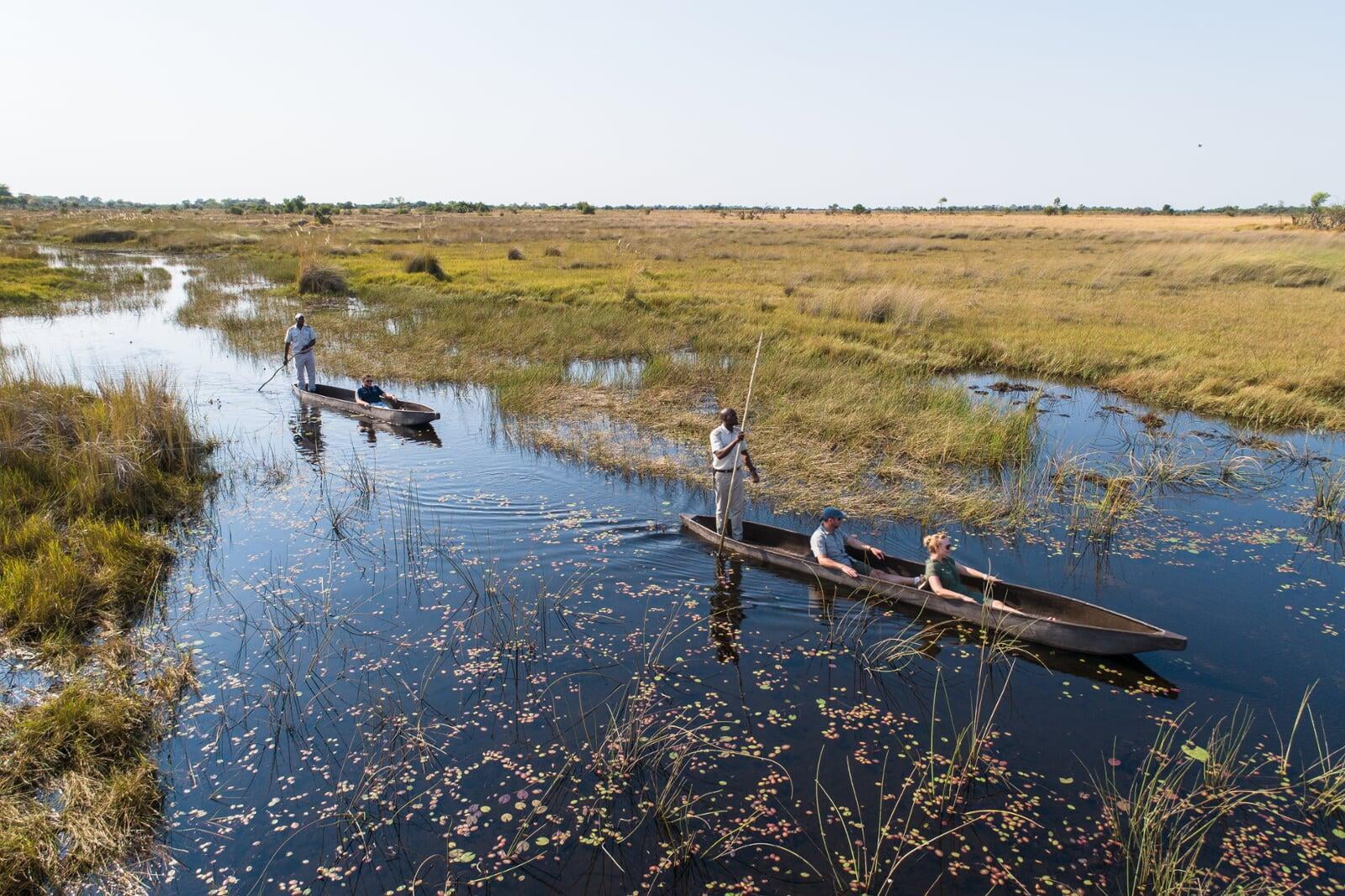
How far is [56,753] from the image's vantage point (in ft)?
21.5

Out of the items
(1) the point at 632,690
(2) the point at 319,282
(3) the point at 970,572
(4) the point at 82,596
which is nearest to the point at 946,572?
(3) the point at 970,572

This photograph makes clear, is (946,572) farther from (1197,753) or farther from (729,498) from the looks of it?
(1197,753)

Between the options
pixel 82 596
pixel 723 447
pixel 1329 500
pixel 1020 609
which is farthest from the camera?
pixel 1329 500

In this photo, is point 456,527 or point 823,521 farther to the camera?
point 456,527

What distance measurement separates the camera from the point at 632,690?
308 inches

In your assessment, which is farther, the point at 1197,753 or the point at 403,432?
the point at 403,432

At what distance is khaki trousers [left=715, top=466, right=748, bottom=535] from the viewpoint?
10586 millimetres

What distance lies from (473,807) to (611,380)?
13753 mm

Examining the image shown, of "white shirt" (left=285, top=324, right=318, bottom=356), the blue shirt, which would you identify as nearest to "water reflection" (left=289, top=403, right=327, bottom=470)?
"white shirt" (left=285, top=324, right=318, bottom=356)

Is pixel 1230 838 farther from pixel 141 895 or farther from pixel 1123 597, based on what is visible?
pixel 141 895

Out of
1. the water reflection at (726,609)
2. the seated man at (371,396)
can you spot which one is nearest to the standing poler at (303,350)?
the seated man at (371,396)

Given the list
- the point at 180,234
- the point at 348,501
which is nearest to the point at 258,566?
the point at 348,501

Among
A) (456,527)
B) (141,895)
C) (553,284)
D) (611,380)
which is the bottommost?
(141,895)

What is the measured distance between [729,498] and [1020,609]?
3.71 metres
